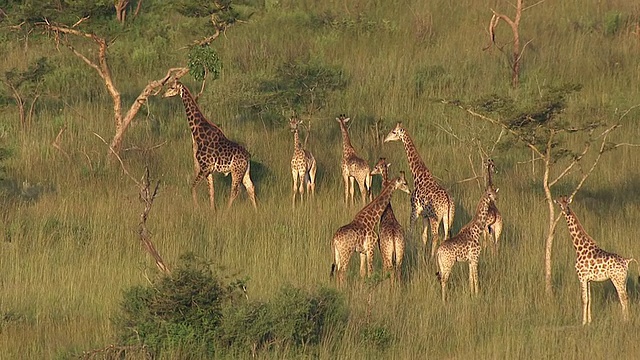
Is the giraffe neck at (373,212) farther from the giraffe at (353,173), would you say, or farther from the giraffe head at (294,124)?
the giraffe head at (294,124)

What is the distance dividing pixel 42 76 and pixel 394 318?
9251mm

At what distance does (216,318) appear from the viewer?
10961mm

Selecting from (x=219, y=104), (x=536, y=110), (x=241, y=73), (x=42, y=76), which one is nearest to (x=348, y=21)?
(x=241, y=73)

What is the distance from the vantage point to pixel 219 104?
19359 millimetres

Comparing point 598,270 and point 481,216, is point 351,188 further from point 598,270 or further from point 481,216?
point 598,270

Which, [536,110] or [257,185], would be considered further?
[257,185]

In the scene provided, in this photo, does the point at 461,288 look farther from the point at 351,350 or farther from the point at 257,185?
the point at 257,185

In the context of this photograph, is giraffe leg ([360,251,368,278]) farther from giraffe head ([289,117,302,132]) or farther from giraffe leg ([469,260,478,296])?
giraffe head ([289,117,302,132])

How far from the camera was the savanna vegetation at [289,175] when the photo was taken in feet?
36.0

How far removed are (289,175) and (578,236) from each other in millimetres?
5912

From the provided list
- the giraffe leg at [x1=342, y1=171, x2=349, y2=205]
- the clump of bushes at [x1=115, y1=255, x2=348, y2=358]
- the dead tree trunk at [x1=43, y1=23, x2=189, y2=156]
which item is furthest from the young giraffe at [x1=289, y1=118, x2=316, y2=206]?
the clump of bushes at [x1=115, y1=255, x2=348, y2=358]

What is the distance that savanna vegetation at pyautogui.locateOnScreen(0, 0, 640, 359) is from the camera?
1098cm

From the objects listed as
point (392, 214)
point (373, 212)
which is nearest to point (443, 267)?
point (373, 212)

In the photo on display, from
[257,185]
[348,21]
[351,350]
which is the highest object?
[348,21]
